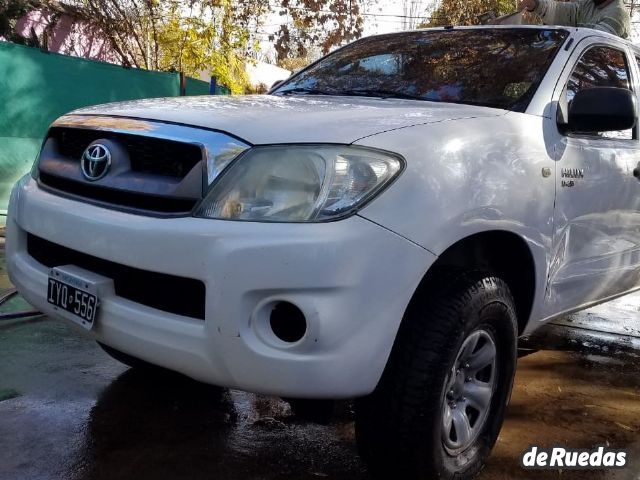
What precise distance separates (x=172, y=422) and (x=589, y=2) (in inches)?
157

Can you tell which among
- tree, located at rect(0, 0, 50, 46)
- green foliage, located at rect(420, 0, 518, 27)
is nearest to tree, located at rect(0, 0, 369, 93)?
tree, located at rect(0, 0, 50, 46)

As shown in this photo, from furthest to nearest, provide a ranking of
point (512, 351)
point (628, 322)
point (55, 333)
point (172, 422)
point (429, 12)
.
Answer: point (429, 12)
point (628, 322)
point (55, 333)
point (172, 422)
point (512, 351)

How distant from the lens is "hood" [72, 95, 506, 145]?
2.08 metres

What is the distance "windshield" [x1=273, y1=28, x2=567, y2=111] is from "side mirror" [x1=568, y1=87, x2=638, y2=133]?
8.2 inches

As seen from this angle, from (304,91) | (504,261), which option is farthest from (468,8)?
(504,261)

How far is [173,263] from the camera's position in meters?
1.98

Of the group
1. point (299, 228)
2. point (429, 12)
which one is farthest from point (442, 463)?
point (429, 12)

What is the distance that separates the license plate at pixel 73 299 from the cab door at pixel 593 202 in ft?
5.86

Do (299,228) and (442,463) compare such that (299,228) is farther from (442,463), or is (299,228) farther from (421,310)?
(442,463)

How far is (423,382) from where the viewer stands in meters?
2.06

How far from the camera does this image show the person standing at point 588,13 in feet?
14.2

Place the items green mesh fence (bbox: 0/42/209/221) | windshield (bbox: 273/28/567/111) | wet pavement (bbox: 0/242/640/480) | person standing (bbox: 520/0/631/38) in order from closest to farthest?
wet pavement (bbox: 0/242/640/480) < windshield (bbox: 273/28/567/111) < person standing (bbox: 520/0/631/38) < green mesh fence (bbox: 0/42/209/221)

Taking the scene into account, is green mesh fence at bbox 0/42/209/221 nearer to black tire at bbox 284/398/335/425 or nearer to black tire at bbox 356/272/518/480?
black tire at bbox 284/398/335/425

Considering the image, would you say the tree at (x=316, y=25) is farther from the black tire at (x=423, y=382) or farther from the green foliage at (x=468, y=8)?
the black tire at (x=423, y=382)
